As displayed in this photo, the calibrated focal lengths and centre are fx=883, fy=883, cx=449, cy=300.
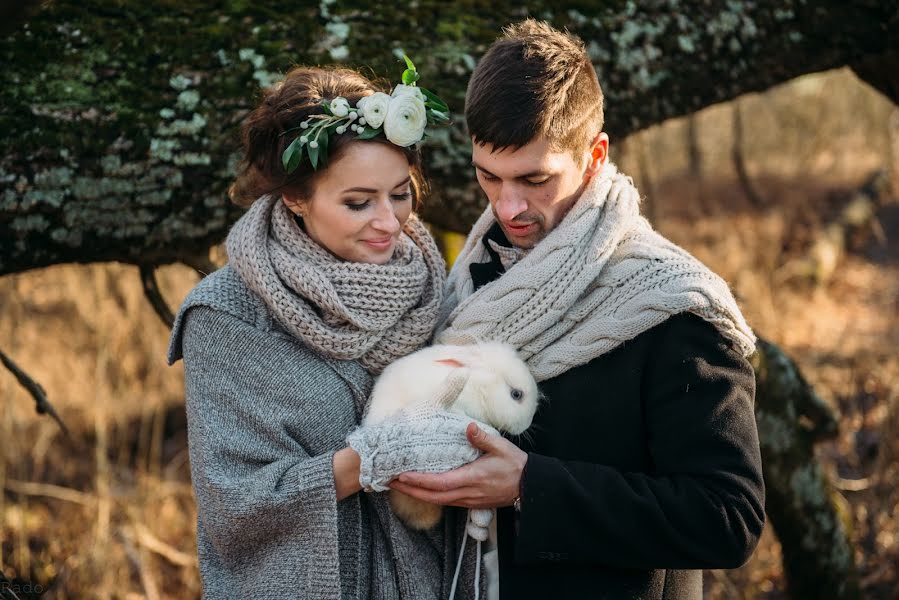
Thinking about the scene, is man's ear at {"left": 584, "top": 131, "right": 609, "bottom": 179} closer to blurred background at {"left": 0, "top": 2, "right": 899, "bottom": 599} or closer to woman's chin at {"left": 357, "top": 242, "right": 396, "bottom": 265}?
woman's chin at {"left": 357, "top": 242, "right": 396, "bottom": 265}

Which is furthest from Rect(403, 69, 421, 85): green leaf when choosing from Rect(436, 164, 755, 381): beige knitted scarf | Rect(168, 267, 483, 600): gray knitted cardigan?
Rect(168, 267, 483, 600): gray knitted cardigan

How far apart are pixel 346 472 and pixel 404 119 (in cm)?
103

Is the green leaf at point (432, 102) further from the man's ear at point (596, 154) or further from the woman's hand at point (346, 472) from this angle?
the woman's hand at point (346, 472)

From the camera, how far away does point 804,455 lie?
387cm

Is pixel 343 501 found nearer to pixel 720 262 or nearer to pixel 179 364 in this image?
pixel 179 364

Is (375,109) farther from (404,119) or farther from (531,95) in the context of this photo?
(531,95)

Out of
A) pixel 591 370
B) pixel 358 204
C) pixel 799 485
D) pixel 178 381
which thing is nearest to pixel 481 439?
pixel 591 370

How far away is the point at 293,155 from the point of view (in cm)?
256

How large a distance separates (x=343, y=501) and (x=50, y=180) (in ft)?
4.45

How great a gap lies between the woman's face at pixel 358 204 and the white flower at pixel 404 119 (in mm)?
67

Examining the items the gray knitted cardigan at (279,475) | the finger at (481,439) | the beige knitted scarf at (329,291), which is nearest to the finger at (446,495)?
the finger at (481,439)

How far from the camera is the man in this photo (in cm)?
227

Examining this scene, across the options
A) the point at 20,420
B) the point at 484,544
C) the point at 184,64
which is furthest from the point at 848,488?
the point at 20,420

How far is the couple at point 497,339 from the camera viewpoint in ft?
7.52
